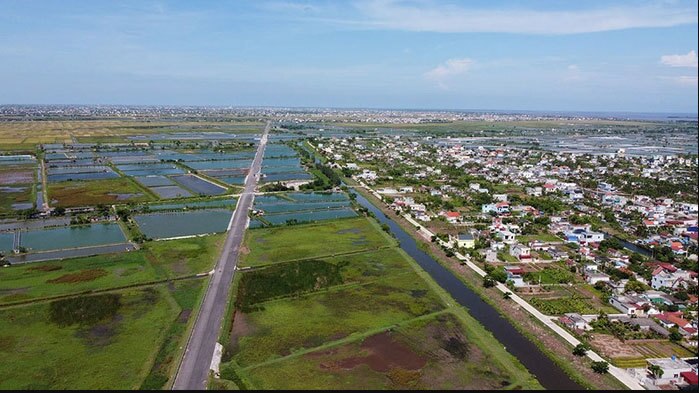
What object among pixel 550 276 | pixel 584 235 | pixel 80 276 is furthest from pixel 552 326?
pixel 80 276

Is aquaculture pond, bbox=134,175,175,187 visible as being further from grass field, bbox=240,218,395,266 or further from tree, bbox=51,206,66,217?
grass field, bbox=240,218,395,266

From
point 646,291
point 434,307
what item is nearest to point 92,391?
point 434,307

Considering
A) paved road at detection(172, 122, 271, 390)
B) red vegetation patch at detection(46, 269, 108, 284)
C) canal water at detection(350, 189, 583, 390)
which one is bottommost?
red vegetation patch at detection(46, 269, 108, 284)

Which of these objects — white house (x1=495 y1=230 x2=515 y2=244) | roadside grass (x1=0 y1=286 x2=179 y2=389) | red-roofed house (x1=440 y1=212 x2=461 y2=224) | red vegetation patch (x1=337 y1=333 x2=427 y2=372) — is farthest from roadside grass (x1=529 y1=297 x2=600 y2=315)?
roadside grass (x1=0 y1=286 x2=179 y2=389)

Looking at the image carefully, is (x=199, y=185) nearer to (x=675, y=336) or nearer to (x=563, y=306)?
(x=563, y=306)

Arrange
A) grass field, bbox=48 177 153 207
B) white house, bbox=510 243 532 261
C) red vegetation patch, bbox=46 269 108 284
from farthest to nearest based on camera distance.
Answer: grass field, bbox=48 177 153 207 < white house, bbox=510 243 532 261 < red vegetation patch, bbox=46 269 108 284
